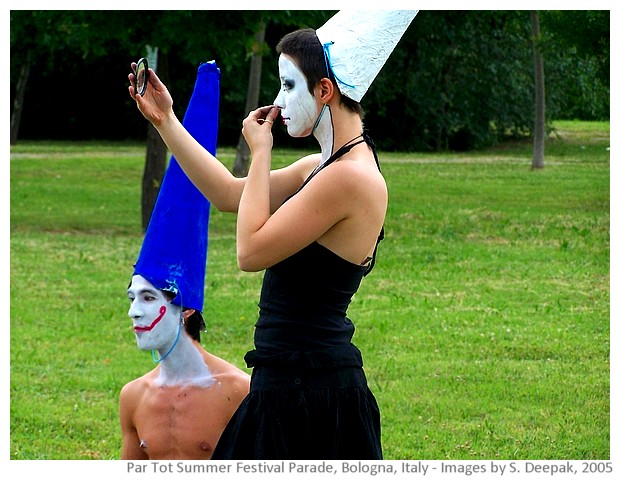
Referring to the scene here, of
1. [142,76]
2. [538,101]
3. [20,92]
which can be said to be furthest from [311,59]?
[20,92]

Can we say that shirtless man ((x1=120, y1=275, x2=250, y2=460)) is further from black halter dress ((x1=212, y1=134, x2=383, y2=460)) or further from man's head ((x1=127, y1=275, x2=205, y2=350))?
black halter dress ((x1=212, y1=134, x2=383, y2=460))

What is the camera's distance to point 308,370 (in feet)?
10.7

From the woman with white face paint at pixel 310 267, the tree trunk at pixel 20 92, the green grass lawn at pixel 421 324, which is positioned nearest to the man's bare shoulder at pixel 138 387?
the woman with white face paint at pixel 310 267

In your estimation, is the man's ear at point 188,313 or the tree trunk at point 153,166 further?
the tree trunk at point 153,166

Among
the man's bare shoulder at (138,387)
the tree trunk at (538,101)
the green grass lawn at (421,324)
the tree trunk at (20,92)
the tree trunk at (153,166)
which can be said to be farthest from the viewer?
the tree trunk at (20,92)

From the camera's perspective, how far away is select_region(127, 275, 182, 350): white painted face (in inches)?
155

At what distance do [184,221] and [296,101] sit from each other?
0.70 m

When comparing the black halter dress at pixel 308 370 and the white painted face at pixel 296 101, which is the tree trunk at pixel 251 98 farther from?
the black halter dress at pixel 308 370

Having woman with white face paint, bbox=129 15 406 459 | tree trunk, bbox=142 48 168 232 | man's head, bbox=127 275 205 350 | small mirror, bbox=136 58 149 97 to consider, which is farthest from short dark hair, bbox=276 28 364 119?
tree trunk, bbox=142 48 168 232

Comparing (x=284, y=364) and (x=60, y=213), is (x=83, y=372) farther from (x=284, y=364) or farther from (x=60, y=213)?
(x=60, y=213)

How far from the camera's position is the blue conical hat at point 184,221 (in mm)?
3824

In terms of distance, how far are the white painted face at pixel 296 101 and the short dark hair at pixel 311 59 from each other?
0.06 feet

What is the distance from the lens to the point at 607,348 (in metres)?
8.54
